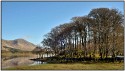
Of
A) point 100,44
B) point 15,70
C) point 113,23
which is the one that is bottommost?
point 15,70

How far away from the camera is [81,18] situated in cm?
3198

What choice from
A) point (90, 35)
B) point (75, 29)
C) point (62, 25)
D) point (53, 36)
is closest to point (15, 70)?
point (90, 35)

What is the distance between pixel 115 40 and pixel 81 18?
586 centimetres

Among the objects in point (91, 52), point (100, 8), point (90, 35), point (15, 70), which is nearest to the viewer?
point (15, 70)

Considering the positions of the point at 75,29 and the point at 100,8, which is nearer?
the point at 100,8

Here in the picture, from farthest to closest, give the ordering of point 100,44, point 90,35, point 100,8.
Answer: point 90,35
point 100,44
point 100,8

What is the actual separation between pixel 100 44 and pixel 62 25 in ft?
37.1

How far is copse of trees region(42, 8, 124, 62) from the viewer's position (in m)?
27.9

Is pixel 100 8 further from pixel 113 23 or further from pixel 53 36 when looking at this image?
pixel 53 36

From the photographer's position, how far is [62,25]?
39.8 meters

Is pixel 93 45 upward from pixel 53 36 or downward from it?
downward

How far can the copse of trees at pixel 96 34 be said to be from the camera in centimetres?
2789

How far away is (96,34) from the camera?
2983 centimetres

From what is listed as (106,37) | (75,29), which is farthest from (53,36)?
(106,37)
